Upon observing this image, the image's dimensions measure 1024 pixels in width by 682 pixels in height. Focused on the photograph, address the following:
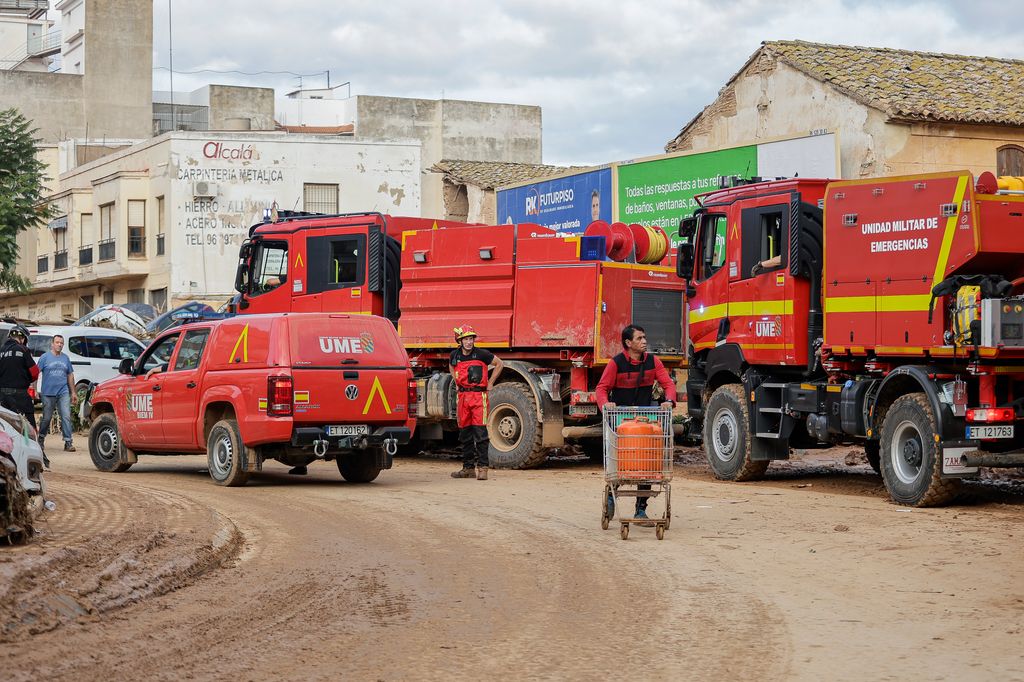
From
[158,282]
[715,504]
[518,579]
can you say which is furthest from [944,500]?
[158,282]

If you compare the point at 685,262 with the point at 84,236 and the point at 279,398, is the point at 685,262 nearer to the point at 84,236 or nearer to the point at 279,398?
the point at 279,398

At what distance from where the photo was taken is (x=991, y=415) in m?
13.3

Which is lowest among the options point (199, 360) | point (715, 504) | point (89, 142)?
point (715, 504)

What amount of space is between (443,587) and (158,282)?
1656 inches

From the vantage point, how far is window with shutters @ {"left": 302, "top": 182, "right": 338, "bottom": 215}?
48625 millimetres

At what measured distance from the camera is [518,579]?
9648mm

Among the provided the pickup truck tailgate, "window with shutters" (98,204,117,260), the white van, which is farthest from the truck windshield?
"window with shutters" (98,204,117,260)

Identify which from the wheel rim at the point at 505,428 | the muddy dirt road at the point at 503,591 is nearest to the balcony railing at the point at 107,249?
the wheel rim at the point at 505,428

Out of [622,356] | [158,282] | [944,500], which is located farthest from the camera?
[158,282]

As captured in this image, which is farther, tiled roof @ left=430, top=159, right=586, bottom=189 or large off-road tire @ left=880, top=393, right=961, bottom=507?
tiled roof @ left=430, top=159, right=586, bottom=189

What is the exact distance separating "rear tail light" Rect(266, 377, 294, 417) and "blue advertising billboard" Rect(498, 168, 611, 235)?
17.9m

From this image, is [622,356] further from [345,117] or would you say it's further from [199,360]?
[345,117]

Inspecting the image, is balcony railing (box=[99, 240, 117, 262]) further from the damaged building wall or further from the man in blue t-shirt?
the man in blue t-shirt

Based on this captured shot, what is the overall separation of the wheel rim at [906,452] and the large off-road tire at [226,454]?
23.0 ft
